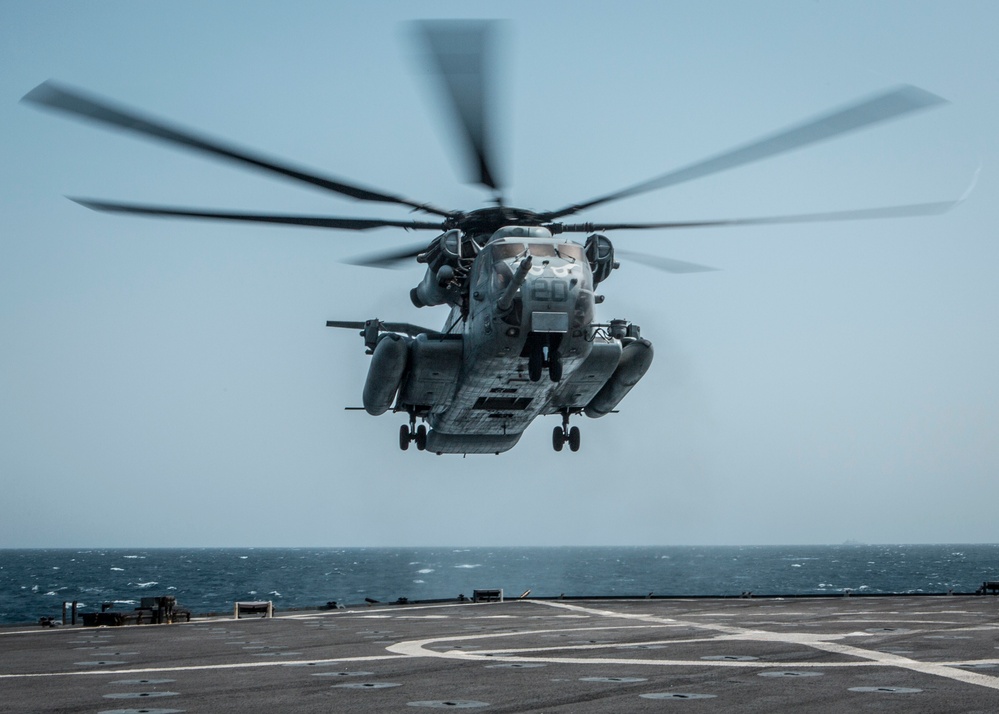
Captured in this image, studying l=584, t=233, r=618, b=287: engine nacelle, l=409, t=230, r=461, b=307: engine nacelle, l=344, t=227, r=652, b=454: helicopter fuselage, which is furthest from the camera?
l=584, t=233, r=618, b=287: engine nacelle

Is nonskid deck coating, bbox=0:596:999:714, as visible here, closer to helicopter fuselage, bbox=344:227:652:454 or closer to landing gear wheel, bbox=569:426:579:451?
landing gear wheel, bbox=569:426:579:451

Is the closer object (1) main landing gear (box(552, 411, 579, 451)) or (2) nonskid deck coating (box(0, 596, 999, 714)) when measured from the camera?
(2) nonskid deck coating (box(0, 596, 999, 714))

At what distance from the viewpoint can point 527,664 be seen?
58.1ft

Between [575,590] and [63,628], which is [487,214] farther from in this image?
[575,590]

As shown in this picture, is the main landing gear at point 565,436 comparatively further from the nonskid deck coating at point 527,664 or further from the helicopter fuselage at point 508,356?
the nonskid deck coating at point 527,664

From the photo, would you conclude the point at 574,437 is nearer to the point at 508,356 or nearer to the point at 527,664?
the point at 508,356

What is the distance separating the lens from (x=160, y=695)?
45.9 feet

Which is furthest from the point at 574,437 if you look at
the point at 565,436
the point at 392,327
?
the point at 392,327

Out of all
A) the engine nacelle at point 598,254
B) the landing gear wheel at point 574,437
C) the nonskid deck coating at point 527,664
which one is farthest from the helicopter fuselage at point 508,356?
the nonskid deck coating at point 527,664

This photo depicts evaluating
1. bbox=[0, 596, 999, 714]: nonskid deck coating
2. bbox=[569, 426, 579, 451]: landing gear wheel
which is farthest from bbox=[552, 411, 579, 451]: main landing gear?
bbox=[0, 596, 999, 714]: nonskid deck coating

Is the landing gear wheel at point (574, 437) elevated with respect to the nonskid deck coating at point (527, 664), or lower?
elevated

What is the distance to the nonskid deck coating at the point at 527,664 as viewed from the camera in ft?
43.0

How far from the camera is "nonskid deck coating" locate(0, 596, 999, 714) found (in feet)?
43.0

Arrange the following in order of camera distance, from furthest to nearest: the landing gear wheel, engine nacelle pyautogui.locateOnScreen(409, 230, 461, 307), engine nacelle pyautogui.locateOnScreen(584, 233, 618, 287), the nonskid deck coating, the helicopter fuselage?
the landing gear wheel, engine nacelle pyautogui.locateOnScreen(584, 233, 618, 287), engine nacelle pyautogui.locateOnScreen(409, 230, 461, 307), the helicopter fuselage, the nonskid deck coating
